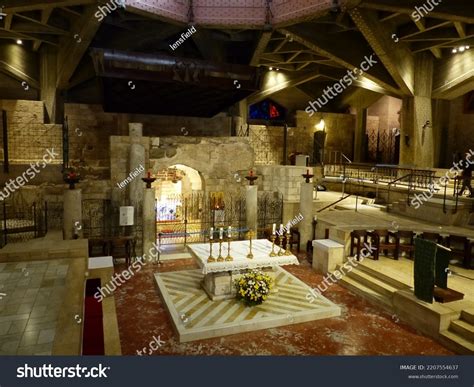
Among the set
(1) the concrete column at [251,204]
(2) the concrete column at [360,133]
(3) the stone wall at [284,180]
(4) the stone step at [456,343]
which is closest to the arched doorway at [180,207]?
(1) the concrete column at [251,204]

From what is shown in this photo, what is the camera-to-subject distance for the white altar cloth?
25.9ft

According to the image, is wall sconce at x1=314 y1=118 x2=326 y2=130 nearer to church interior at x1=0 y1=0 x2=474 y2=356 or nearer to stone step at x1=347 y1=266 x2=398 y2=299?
church interior at x1=0 y1=0 x2=474 y2=356

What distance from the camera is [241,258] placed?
8281 millimetres

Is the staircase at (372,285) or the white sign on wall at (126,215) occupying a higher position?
the white sign on wall at (126,215)

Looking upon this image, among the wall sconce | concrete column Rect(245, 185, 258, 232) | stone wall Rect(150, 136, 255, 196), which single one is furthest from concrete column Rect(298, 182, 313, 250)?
the wall sconce

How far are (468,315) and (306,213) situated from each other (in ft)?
19.8

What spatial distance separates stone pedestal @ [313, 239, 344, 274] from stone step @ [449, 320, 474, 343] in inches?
140

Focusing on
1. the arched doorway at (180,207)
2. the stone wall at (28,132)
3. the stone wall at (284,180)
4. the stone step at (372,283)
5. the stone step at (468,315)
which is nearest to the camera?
the stone step at (468,315)

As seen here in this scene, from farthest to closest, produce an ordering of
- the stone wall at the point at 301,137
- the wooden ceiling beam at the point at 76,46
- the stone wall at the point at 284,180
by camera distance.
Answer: the stone wall at the point at 301,137 < the stone wall at the point at 284,180 < the wooden ceiling beam at the point at 76,46

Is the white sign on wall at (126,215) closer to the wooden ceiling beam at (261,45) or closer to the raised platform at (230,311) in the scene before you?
the raised platform at (230,311)

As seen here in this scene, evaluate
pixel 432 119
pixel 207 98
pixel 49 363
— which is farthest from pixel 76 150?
pixel 432 119

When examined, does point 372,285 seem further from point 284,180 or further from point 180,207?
point 180,207

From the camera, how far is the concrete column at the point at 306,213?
1216 cm

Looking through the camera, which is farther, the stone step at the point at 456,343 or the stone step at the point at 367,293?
the stone step at the point at 367,293
